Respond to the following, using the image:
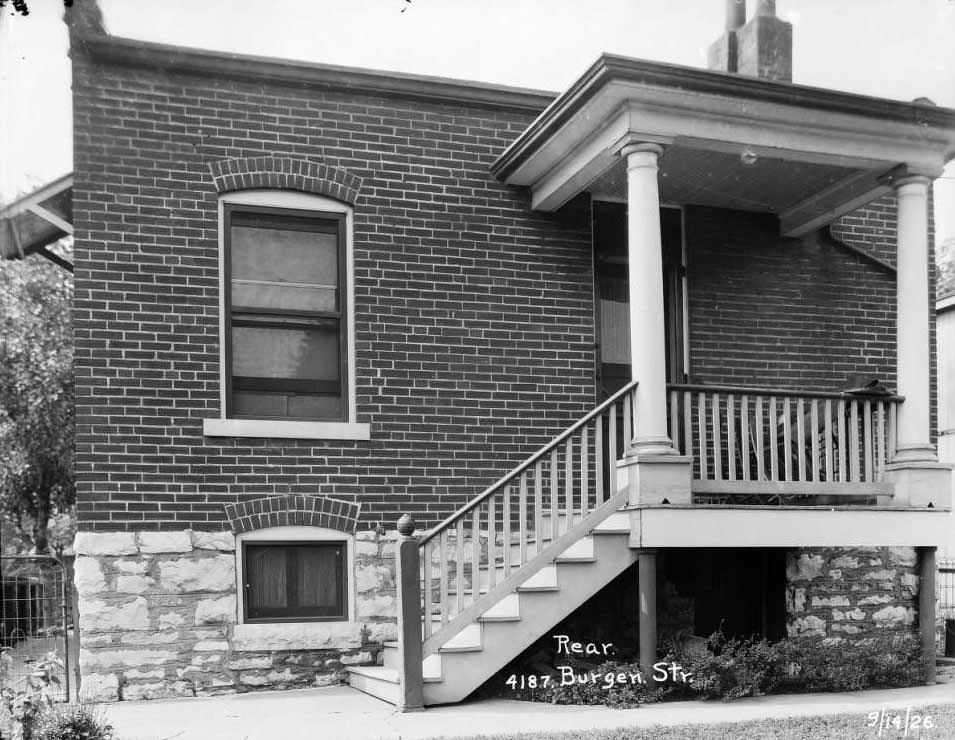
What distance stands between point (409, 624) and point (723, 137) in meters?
4.41

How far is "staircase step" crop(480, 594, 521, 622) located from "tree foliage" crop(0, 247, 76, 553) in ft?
44.9

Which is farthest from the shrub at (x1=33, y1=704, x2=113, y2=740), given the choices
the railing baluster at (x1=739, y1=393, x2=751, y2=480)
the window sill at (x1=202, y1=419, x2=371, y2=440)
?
the railing baluster at (x1=739, y1=393, x2=751, y2=480)

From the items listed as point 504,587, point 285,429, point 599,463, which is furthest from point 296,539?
point 599,463

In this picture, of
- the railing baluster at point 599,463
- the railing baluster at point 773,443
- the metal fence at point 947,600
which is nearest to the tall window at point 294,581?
the railing baluster at point 599,463

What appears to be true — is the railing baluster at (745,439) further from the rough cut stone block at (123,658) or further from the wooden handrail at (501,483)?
the rough cut stone block at (123,658)

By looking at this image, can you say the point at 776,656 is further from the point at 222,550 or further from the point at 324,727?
the point at 222,550

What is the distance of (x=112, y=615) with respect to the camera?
8469 mm

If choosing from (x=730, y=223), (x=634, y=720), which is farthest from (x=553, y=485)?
(x=730, y=223)

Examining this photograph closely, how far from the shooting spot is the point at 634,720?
712 centimetres

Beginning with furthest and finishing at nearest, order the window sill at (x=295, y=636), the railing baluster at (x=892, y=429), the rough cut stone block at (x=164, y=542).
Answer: the railing baluster at (x=892, y=429)
the window sill at (x=295, y=636)
the rough cut stone block at (x=164, y=542)

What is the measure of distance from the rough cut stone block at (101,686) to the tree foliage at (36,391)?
39.1ft

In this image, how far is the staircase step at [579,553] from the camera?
8.10 metres

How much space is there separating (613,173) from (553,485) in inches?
120

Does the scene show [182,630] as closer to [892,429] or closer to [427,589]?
[427,589]
